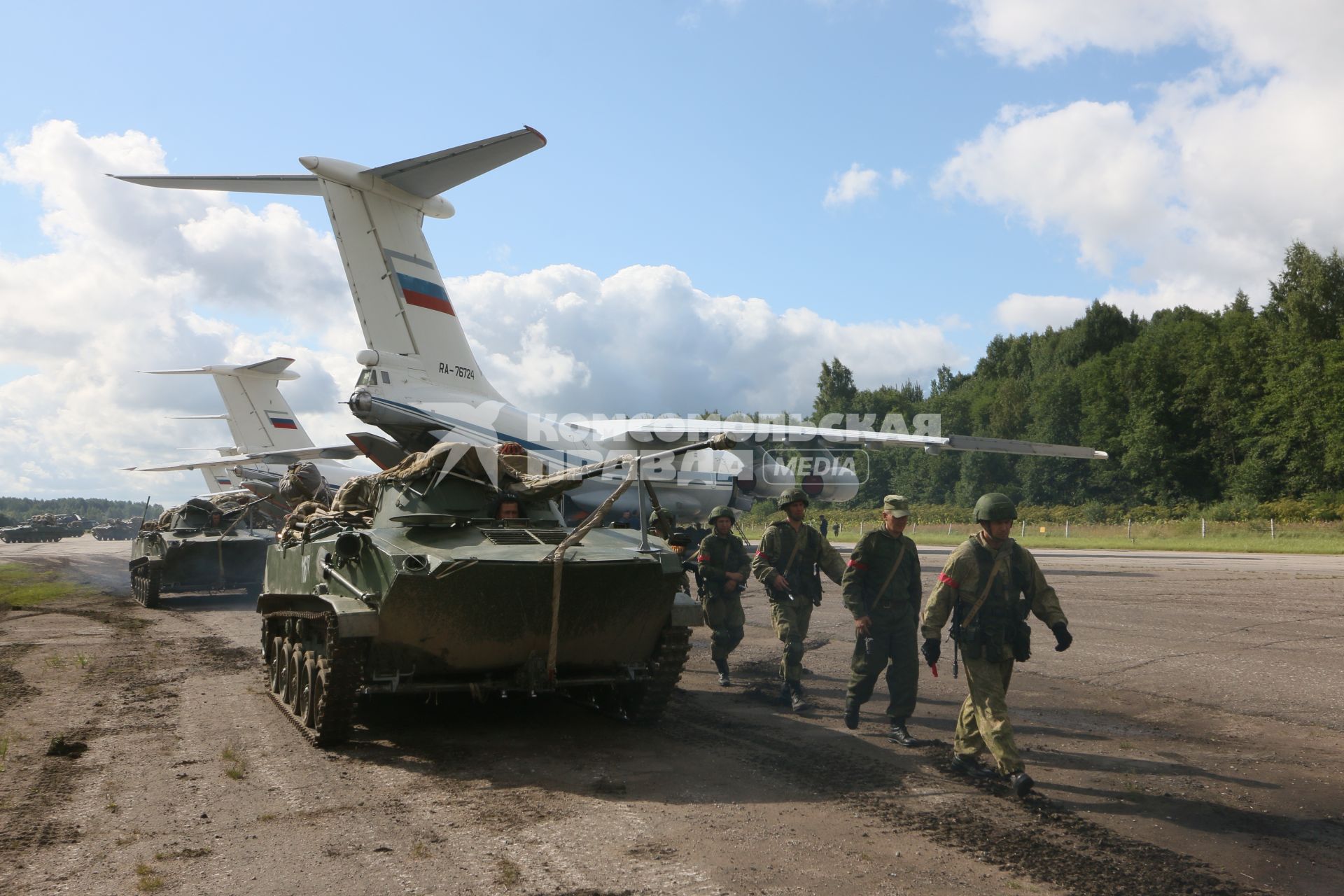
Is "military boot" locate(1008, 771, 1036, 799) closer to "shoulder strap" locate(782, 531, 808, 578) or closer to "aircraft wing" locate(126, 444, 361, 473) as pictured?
"shoulder strap" locate(782, 531, 808, 578)

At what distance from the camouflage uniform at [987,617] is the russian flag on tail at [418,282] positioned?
581 inches

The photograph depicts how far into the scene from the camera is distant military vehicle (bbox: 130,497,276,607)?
19609 millimetres

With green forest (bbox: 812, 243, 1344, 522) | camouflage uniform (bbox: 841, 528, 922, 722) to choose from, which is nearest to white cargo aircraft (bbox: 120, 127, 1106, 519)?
camouflage uniform (bbox: 841, 528, 922, 722)

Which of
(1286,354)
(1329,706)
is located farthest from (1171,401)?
(1329,706)

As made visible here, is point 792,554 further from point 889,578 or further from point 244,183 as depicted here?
point 244,183

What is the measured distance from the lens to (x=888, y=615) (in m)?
7.77

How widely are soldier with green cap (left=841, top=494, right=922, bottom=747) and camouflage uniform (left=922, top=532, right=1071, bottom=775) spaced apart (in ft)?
2.83

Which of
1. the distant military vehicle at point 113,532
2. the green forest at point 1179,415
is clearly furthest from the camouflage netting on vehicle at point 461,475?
the distant military vehicle at point 113,532

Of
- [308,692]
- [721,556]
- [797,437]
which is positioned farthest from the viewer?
[797,437]

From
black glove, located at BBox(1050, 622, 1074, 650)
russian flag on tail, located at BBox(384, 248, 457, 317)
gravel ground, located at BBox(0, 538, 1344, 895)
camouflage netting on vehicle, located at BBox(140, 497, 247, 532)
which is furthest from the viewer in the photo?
camouflage netting on vehicle, located at BBox(140, 497, 247, 532)

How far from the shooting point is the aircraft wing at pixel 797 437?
23547 mm

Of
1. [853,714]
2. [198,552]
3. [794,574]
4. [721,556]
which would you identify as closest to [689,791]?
[853,714]

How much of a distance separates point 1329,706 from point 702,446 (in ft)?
20.3

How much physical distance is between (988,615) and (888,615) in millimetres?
1282
